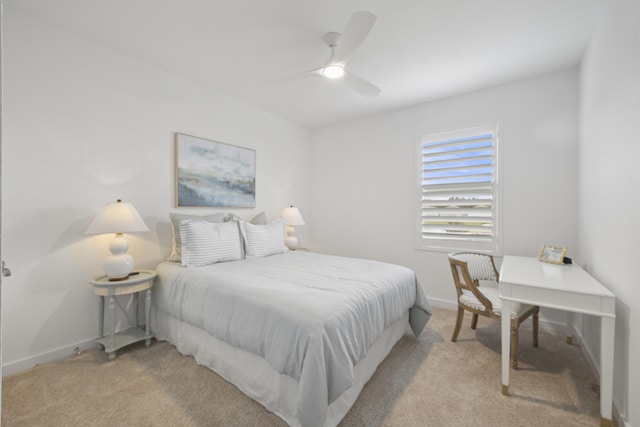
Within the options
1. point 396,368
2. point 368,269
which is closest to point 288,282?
point 368,269

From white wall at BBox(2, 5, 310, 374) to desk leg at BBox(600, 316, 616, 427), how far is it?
3.54 metres

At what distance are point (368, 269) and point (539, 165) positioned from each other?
214 centimetres

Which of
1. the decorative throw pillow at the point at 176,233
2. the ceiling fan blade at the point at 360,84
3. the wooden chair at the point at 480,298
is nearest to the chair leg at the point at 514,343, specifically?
the wooden chair at the point at 480,298

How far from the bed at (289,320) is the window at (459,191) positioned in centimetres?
114

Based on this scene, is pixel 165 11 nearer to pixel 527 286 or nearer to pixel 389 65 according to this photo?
pixel 389 65

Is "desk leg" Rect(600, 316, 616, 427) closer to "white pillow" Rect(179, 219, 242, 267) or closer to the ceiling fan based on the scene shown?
the ceiling fan

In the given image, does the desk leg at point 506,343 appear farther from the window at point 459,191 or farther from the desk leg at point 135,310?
the desk leg at point 135,310

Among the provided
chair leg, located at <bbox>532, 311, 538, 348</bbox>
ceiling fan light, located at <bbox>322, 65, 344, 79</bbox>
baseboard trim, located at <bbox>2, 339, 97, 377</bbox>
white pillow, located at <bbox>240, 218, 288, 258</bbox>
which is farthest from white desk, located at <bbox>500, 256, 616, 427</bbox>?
baseboard trim, located at <bbox>2, 339, 97, 377</bbox>

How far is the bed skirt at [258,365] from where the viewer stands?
73.1 inches

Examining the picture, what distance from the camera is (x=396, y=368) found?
2396 millimetres

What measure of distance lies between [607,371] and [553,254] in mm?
1140

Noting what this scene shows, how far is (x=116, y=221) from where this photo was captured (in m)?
2.46

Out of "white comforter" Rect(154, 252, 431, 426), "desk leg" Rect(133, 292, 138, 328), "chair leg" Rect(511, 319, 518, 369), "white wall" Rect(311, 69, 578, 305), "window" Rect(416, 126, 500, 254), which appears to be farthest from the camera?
"window" Rect(416, 126, 500, 254)

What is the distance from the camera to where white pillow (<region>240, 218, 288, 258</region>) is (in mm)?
3297
